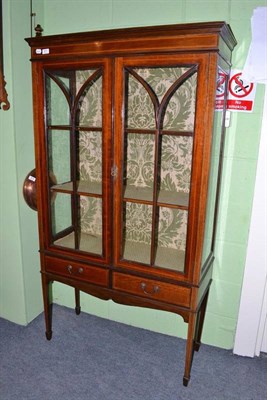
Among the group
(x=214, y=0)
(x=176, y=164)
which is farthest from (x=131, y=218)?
(x=214, y=0)

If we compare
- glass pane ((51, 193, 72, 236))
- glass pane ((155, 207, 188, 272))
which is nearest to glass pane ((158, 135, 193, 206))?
glass pane ((155, 207, 188, 272))

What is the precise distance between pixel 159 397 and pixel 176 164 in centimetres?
126

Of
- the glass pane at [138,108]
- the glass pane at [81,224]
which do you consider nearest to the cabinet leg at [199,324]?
the glass pane at [81,224]

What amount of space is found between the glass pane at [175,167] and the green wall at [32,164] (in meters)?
0.25

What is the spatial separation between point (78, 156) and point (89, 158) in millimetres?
67

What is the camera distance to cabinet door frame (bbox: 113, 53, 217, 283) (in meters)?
1.39

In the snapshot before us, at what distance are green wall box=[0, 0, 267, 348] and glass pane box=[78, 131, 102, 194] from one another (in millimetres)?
389

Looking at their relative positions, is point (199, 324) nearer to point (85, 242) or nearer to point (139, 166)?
point (85, 242)

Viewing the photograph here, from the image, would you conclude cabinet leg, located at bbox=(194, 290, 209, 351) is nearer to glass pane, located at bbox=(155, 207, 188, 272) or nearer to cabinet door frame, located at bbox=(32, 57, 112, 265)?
glass pane, located at bbox=(155, 207, 188, 272)

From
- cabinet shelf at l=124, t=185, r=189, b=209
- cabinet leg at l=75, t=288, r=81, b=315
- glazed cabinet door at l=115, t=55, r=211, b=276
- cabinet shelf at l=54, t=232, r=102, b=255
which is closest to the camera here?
glazed cabinet door at l=115, t=55, r=211, b=276

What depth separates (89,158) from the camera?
200cm

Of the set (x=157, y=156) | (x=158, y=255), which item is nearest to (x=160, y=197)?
(x=157, y=156)

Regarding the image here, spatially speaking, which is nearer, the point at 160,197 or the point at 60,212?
the point at 160,197

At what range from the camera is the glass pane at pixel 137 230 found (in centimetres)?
180
